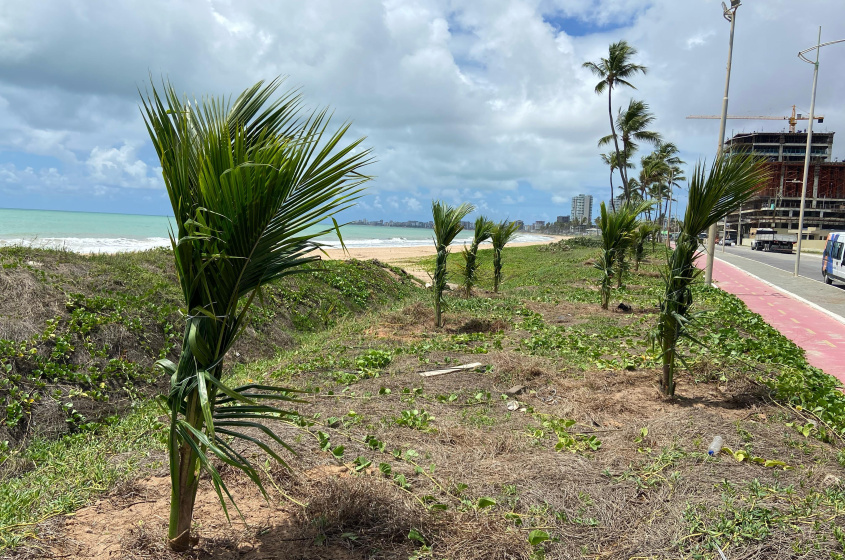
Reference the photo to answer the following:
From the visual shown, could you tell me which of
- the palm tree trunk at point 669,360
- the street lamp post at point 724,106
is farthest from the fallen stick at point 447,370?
the street lamp post at point 724,106

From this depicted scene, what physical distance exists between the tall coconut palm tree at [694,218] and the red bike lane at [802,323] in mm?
2946

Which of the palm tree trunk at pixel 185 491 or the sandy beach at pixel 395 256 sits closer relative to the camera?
the palm tree trunk at pixel 185 491

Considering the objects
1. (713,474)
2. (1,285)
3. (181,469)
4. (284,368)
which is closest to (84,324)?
(1,285)

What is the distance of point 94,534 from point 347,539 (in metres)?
1.45

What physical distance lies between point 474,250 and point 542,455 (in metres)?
10.0

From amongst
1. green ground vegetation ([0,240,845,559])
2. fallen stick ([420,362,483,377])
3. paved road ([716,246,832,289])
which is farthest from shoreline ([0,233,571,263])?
paved road ([716,246,832,289])

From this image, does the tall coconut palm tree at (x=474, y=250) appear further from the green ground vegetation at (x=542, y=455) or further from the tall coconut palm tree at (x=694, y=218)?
the tall coconut palm tree at (x=694, y=218)

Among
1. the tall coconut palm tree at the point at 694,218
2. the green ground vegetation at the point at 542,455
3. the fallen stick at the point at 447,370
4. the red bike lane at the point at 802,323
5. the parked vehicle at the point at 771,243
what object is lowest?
the parked vehicle at the point at 771,243

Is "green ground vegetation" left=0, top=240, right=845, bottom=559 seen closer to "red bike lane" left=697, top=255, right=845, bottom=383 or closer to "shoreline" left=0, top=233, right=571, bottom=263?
"red bike lane" left=697, top=255, right=845, bottom=383

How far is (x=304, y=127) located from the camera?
3.10 meters

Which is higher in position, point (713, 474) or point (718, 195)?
point (718, 195)

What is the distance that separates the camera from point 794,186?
102250 mm

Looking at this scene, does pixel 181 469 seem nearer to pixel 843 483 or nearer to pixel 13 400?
pixel 13 400

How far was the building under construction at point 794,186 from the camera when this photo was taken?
89000 mm
